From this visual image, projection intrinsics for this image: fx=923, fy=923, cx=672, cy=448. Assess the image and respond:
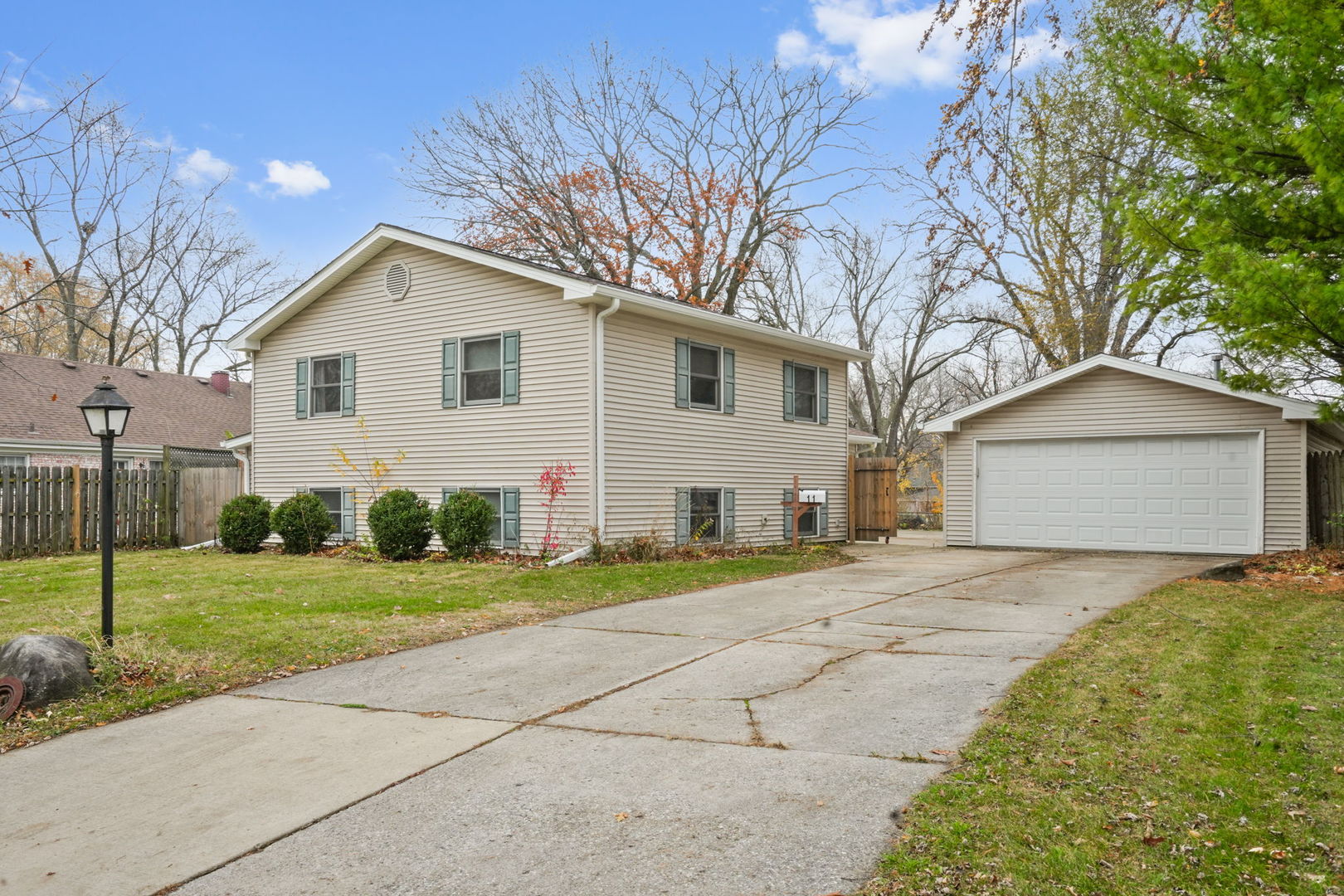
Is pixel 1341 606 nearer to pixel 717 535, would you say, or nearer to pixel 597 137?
pixel 717 535

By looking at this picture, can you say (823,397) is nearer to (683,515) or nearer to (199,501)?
(683,515)

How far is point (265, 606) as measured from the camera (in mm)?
9188

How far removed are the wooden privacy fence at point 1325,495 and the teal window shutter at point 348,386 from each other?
1600 centimetres

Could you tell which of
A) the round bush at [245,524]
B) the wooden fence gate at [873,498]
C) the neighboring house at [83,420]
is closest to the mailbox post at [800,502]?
the wooden fence gate at [873,498]

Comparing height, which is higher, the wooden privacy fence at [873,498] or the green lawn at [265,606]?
the wooden privacy fence at [873,498]

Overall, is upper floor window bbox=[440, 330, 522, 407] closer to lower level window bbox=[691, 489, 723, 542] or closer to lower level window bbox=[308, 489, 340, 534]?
lower level window bbox=[308, 489, 340, 534]

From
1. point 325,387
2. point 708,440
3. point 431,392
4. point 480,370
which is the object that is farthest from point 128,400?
point 708,440

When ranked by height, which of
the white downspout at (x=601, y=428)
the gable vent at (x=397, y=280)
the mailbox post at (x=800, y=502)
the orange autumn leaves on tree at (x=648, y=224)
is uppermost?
the orange autumn leaves on tree at (x=648, y=224)

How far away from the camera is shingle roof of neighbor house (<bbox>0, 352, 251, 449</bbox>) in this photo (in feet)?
73.3

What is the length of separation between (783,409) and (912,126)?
24.7ft

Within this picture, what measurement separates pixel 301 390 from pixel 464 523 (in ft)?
17.6

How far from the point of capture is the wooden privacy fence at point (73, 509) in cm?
1501

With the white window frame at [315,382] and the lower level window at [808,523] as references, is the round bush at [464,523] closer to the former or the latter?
the white window frame at [315,382]

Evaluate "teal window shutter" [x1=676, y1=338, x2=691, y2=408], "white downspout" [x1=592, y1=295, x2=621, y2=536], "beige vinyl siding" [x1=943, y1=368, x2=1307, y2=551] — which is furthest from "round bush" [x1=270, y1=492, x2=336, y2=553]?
"beige vinyl siding" [x1=943, y1=368, x2=1307, y2=551]
